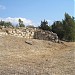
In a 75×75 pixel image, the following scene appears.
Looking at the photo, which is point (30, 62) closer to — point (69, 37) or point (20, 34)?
point (20, 34)

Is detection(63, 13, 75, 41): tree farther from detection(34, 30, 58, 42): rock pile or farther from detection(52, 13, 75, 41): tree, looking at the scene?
detection(34, 30, 58, 42): rock pile

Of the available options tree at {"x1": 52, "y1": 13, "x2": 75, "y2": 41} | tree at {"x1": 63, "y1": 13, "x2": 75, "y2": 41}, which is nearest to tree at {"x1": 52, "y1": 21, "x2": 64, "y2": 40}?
tree at {"x1": 52, "y1": 13, "x2": 75, "y2": 41}

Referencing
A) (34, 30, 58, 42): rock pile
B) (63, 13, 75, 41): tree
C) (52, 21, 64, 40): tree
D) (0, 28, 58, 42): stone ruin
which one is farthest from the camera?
(63, 13, 75, 41): tree

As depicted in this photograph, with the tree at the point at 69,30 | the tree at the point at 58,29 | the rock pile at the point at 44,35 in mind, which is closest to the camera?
the rock pile at the point at 44,35

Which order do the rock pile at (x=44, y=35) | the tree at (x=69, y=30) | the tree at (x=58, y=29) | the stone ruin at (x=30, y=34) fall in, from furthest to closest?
the tree at (x=69, y=30) < the tree at (x=58, y=29) < the rock pile at (x=44, y=35) < the stone ruin at (x=30, y=34)

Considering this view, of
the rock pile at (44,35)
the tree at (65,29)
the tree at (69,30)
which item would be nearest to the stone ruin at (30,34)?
the rock pile at (44,35)

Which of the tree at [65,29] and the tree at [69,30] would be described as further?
the tree at [69,30]

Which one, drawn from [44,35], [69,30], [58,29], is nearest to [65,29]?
[69,30]

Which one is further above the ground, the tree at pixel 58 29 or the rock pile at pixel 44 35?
the tree at pixel 58 29

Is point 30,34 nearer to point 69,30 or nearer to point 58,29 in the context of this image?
point 58,29

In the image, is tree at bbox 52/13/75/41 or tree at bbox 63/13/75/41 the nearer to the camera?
tree at bbox 52/13/75/41

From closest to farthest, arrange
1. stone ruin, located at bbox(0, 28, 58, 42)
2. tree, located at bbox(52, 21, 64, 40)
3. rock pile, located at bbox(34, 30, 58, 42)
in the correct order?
1. stone ruin, located at bbox(0, 28, 58, 42)
2. rock pile, located at bbox(34, 30, 58, 42)
3. tree, located at bbox(52, 21, 64, 40)

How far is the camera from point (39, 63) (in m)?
11.2

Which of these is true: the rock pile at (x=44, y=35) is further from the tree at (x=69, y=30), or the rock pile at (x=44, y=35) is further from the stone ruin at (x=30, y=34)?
the tree at (x=69, y=30)
